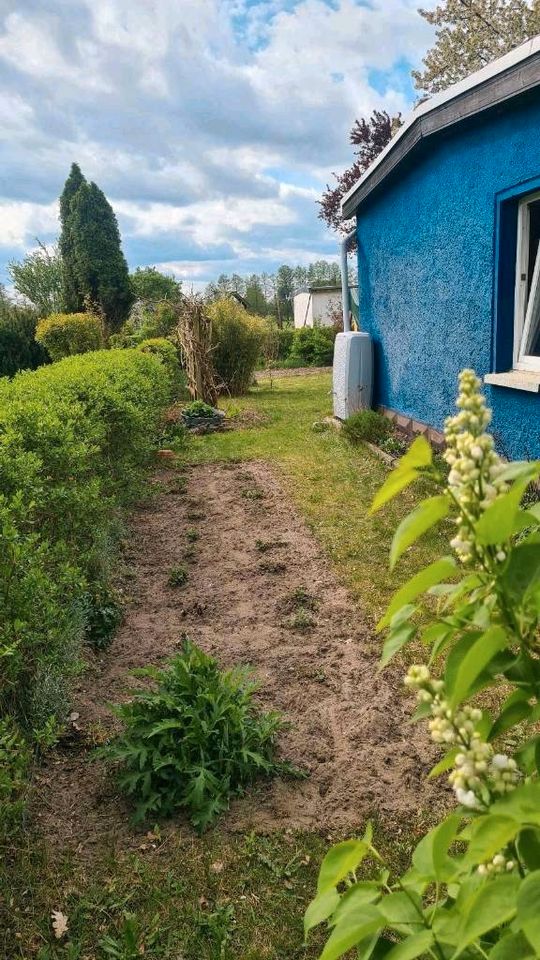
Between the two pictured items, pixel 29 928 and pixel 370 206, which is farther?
pixel 370 206

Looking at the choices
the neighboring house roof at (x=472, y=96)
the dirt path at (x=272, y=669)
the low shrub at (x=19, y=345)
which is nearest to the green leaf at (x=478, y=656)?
the dirt path at (x=272, y=669)

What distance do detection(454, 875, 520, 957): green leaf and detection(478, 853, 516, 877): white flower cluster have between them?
0.51 feet

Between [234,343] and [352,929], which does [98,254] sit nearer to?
[234,343]

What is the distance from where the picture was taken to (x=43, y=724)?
2.87m

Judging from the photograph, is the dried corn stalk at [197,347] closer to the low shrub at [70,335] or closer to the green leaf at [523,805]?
the low shrub at [70,335]

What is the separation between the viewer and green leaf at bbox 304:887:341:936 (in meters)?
0.91

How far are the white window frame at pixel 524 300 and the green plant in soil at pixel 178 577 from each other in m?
3.30

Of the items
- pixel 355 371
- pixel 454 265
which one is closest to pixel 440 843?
pixel 454 265

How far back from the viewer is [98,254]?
2306cm

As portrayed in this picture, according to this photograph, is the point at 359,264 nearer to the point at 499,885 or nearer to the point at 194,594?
the point at 194,594

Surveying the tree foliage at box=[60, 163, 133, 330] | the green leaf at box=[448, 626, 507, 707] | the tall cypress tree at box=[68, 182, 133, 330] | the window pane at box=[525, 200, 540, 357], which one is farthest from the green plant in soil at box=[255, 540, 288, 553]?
the tall cypress tree at box=[68, 182, 133, 330]

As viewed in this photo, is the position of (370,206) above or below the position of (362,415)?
above

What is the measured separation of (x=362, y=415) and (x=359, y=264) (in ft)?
10.1

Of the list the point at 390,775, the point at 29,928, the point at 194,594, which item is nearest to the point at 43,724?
the point at 29,928
